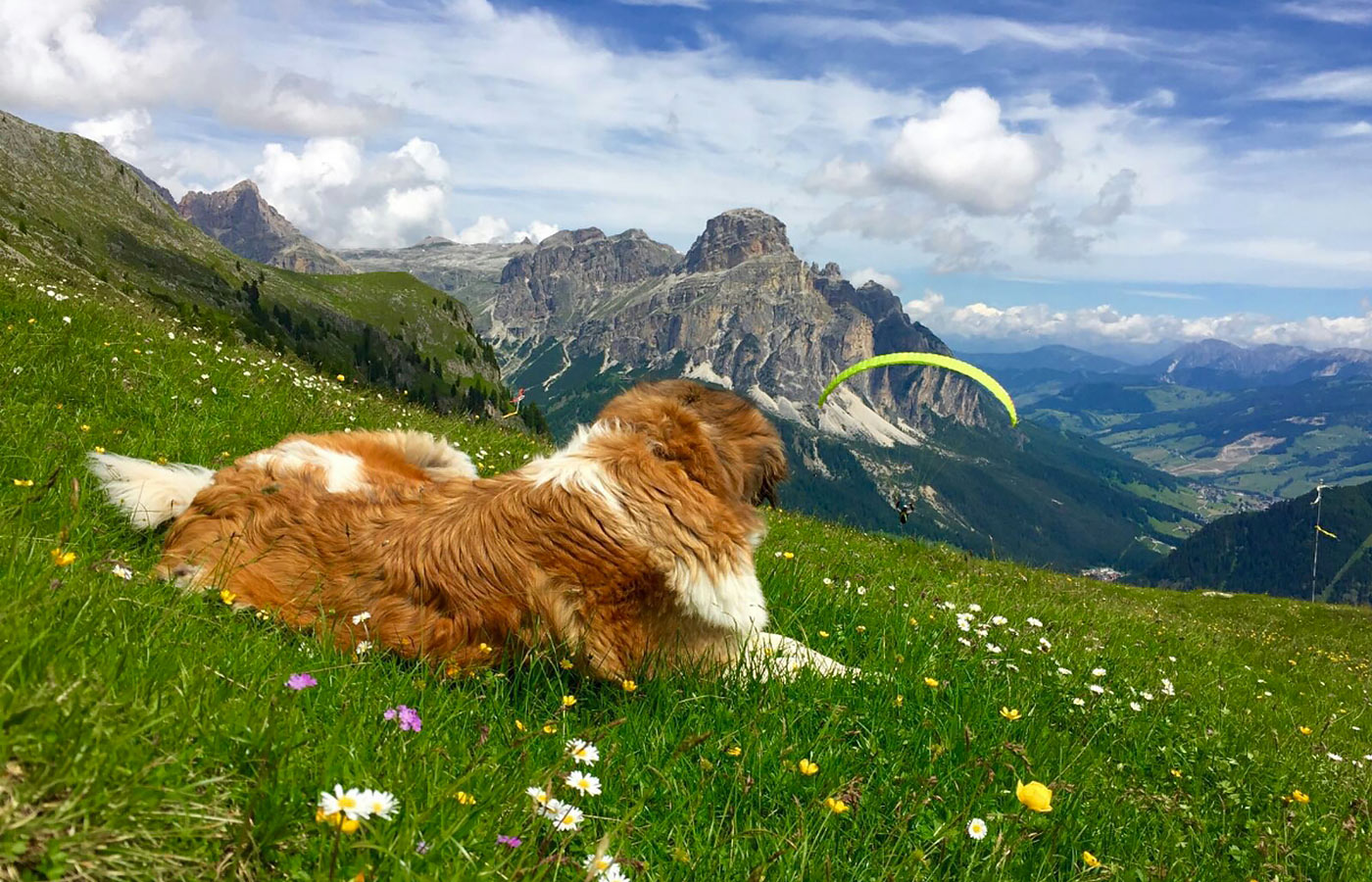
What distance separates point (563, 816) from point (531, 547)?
79.5 inches

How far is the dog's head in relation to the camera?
5.16 meters

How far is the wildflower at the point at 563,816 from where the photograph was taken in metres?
2.61

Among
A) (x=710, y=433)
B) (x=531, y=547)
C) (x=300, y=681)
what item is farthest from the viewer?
(x=710, y=433)

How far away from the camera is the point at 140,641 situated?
293 cm

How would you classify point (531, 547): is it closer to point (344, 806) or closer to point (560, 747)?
point (560, 747)

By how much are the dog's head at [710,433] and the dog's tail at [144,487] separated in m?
3.09

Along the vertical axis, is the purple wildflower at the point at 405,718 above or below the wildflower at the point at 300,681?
below

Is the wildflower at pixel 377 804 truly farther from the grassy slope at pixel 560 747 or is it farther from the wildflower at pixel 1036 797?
the wildflower at pixel 1036 797

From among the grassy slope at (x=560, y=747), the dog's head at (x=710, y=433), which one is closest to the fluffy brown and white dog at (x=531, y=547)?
the dog's head at (x=710, y=433)

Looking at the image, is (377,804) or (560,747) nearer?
(377,804)

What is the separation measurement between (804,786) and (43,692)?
9.51ft

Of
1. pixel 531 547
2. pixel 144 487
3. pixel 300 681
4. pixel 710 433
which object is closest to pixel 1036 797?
pixel 300 681

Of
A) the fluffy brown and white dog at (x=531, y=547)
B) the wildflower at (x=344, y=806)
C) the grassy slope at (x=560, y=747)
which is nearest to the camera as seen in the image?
the wildflower at (x=344, y=806)

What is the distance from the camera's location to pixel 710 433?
5.34 metres
